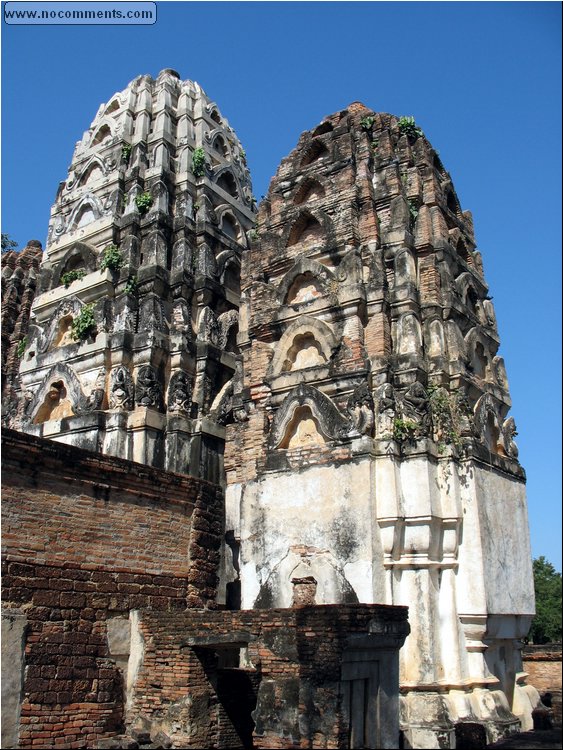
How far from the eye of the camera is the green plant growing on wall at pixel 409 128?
690 inches

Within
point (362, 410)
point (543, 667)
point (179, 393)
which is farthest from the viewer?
point (543, 667)

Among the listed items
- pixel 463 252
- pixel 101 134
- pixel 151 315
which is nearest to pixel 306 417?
pixel 463 252

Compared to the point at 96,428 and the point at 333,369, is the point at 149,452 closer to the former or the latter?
the point at 96,428

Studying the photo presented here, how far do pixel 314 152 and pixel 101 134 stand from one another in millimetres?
9222

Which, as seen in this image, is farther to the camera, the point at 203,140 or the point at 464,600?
the point at 203,140

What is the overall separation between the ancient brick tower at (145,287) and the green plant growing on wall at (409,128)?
6.29 metres

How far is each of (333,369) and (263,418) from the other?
6.00 feet

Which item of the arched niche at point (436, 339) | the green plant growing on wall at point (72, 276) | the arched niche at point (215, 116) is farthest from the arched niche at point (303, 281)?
the arched niche at point (215, 116)

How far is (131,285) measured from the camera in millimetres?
19594

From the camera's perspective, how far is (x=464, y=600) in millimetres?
13086

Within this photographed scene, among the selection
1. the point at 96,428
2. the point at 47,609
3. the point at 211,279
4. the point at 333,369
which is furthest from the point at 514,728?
the point at 211,279

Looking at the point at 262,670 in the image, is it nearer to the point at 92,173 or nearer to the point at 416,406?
the point at 416,406

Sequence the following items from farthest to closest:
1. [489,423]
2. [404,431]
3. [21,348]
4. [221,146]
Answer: [221,146]
[21,348]
[489,423]
[404,431]

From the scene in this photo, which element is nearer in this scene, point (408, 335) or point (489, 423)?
point (408, 335)
